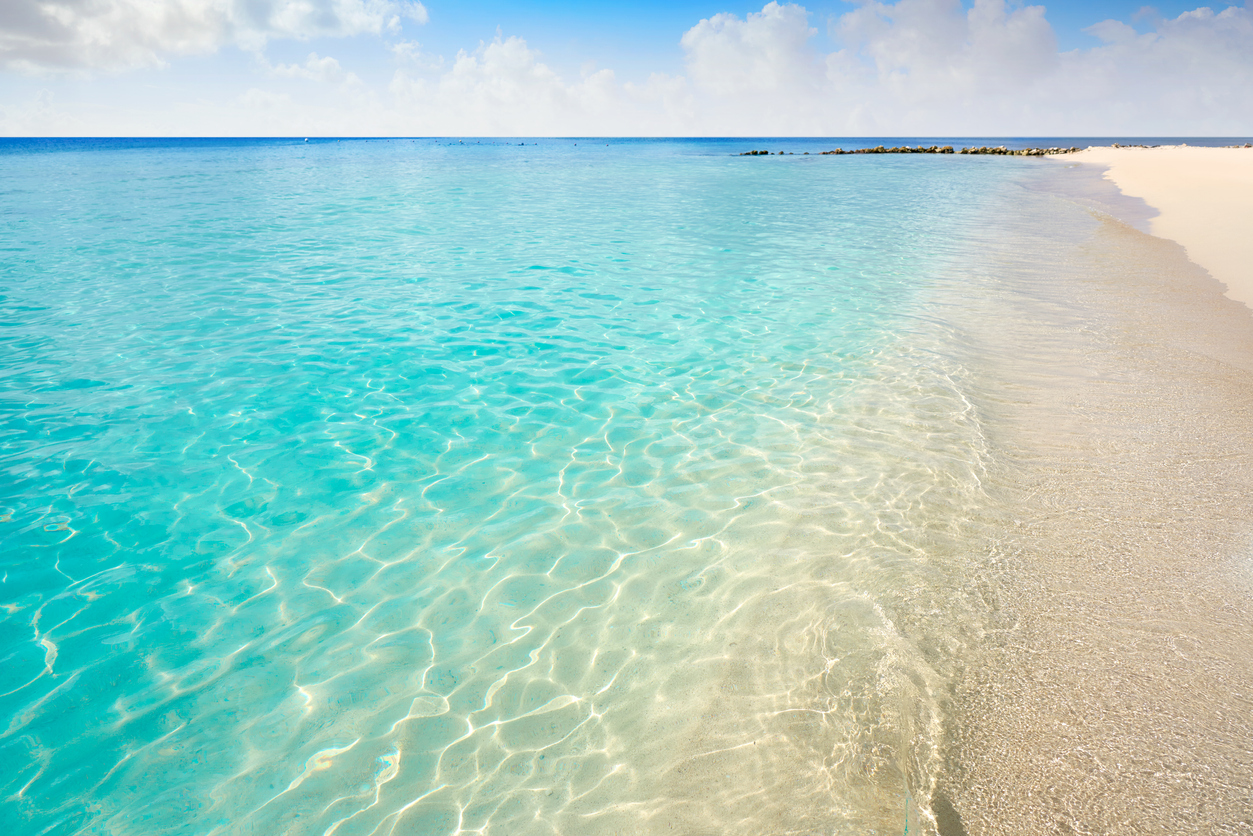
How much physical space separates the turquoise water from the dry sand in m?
9.02

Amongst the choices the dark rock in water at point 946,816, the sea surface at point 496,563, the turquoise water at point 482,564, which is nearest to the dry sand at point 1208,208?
the sea surface at point 496,563

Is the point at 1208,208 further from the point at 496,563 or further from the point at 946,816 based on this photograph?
the point at 496,563

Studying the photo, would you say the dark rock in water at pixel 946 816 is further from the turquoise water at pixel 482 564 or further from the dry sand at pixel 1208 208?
the dry sand at pixel 1208 208

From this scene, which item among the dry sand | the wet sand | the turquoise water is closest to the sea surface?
the turquoise water

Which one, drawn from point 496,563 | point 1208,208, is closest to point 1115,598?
point 496,563

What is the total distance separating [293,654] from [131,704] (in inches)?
35.1

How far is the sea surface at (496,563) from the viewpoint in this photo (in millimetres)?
3266

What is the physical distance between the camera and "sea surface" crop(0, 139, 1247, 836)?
3.27 meters

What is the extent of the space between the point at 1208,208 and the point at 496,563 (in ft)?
95.6

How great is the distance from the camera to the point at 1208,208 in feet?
72.0

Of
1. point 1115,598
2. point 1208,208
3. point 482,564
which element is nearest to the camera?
point 1115,598

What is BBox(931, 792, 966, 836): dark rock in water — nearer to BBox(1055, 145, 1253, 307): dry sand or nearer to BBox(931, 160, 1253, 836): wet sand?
BBox(931, 160, 1253, 836): wet sand

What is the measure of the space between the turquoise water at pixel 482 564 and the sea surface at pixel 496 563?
0.08 feet

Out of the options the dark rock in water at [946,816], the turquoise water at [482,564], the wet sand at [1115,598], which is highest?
the wet sand at [1115,598]
